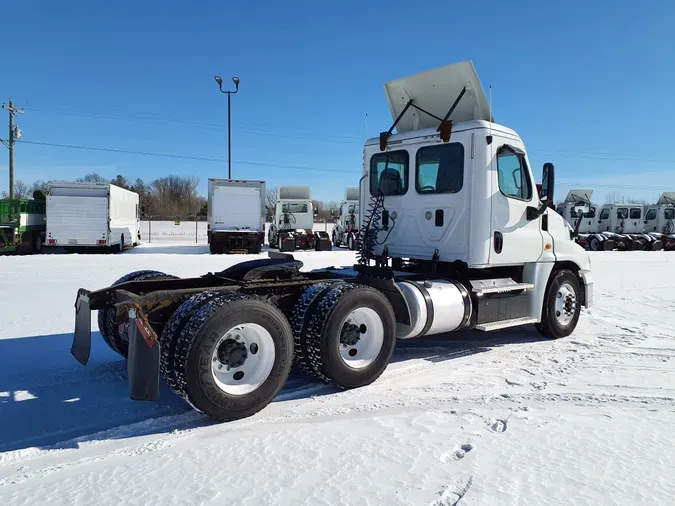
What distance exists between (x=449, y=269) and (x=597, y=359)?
2043 millimetres

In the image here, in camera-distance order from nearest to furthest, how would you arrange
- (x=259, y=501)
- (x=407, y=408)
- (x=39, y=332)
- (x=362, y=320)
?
(x=259, y=501) < (x=407, y=408) < (x=362, y=320) < (x=39, y=332)

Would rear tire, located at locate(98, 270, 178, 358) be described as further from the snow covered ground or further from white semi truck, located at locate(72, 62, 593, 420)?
the snow covered ground

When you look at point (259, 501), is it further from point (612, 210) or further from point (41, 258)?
point (612, 210)

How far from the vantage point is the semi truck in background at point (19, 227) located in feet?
66.1

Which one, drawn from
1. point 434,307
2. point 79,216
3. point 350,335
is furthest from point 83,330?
point 79,216

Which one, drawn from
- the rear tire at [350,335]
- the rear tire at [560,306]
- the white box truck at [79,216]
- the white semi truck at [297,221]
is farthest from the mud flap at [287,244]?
the rear tire at [350,335]

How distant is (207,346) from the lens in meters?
4.04

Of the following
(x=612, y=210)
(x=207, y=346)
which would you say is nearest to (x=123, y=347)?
(x=207, y=346)

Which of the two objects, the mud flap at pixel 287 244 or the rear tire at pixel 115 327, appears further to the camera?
the mud flap at pixel 287 244

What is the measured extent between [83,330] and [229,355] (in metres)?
1.53

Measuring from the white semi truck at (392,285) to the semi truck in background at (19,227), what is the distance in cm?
1769

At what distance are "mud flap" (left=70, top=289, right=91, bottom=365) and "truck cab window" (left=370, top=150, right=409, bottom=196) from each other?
402cm

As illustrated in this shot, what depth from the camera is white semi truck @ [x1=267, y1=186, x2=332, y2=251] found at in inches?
1045

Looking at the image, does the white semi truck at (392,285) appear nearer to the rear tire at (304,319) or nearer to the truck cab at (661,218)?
the rear tire at (304,319)
